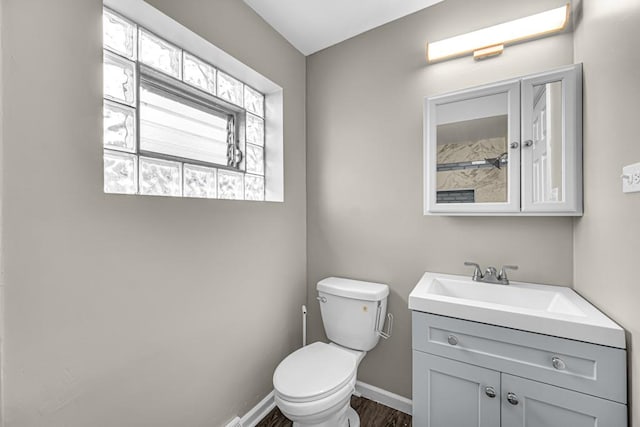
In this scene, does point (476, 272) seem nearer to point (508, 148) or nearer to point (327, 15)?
point (508, 148)

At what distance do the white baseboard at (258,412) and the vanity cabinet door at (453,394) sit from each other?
88 centimetres

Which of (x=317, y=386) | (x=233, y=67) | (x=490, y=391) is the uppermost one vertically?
(x=233, y=67)

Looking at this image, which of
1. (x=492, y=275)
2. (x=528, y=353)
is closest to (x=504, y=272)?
(x=492, y=275)

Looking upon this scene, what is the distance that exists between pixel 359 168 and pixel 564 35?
1.18 m

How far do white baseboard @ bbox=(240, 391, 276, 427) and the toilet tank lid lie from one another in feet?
2.40

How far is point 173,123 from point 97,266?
30.7 inches

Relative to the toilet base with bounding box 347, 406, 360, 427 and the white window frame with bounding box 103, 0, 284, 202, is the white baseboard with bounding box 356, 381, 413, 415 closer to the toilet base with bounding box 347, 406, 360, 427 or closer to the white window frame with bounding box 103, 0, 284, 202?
the toilet base with bounding box 347, 406, 360, 427

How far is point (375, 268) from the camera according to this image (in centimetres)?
182

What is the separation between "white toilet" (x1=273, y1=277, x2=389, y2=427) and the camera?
4.16 ft

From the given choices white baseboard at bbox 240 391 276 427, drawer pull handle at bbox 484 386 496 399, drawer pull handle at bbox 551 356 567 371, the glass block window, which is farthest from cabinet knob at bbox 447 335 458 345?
the glass block window

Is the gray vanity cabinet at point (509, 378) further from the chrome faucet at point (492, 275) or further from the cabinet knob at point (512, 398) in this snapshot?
the chrome faucet at point (492, 275)

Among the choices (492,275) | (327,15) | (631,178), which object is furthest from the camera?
(327,15)

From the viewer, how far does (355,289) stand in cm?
168

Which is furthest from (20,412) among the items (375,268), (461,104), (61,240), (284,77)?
(461,104)
